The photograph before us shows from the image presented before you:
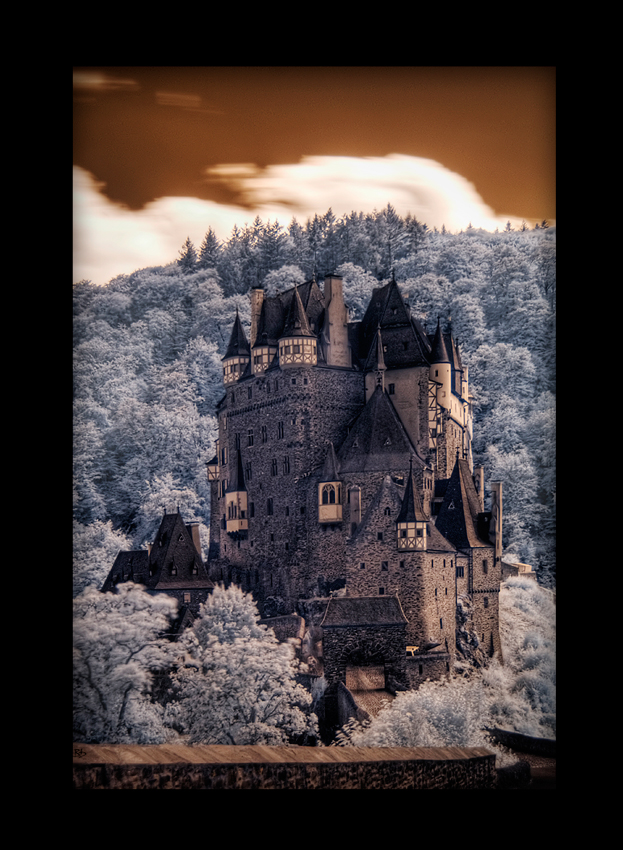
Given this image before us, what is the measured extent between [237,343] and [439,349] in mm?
2600

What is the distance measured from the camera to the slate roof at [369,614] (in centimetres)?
1202

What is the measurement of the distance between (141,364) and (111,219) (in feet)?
6.04

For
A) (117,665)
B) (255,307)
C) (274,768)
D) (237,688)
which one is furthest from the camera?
(255,307)

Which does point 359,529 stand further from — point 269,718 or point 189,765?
point 189,765

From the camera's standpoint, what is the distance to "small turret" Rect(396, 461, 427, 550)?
1234cm

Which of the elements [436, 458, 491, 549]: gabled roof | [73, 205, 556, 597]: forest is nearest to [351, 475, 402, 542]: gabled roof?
[436, 458, 491, 549]: gabled roof

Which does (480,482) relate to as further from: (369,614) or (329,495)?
(369,614)

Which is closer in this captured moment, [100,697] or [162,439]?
[100,697]

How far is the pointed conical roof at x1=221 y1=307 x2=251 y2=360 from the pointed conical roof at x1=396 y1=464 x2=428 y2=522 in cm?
276

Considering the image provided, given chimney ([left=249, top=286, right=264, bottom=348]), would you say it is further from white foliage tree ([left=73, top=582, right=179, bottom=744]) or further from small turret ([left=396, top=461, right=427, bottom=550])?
white foliage tree ([left=73, top=582, right=179, bottom=744])

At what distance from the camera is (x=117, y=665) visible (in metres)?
11.6

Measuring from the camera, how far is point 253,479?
1292 cm

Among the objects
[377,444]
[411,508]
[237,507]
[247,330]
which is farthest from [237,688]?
[247,330]
